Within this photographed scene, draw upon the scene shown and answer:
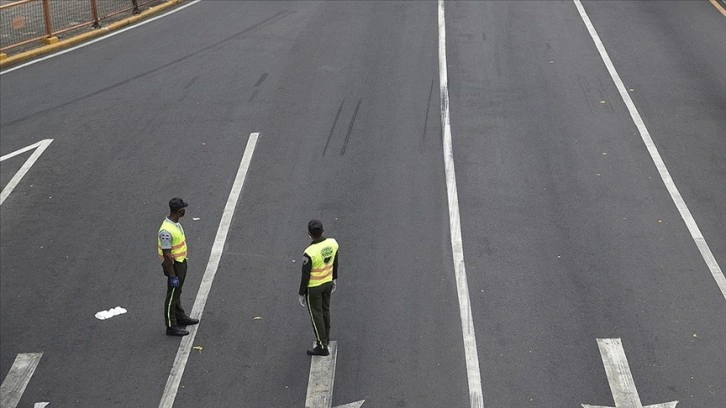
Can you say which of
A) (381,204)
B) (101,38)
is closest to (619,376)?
(381,204)

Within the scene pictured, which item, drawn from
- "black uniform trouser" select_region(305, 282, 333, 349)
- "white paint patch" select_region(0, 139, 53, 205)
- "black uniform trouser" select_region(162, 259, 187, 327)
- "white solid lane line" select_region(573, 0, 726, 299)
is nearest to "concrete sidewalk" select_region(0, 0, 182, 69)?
"white paint patch" select_region(0, 139, 53, 205)

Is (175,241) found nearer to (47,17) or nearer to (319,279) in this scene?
(319,279)

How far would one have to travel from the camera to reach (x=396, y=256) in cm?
1420

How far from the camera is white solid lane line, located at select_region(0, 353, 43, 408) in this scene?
38.3ft

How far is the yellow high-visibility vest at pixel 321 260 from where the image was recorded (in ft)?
38.0

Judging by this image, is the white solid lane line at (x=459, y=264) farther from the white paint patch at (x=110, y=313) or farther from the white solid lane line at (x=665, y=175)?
the white paint patch at (x=110, y=313)

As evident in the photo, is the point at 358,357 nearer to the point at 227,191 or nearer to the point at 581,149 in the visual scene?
the point at 227,191

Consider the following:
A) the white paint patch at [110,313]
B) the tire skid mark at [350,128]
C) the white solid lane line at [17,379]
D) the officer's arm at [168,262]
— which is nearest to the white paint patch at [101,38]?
the tire skid mark at [350,128]

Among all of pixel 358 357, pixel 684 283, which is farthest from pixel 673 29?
pixel 358 357

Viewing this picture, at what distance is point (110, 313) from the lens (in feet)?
43.4

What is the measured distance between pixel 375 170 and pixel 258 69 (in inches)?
221

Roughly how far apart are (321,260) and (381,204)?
412cm

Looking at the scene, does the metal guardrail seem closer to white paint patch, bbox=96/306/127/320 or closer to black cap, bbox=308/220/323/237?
white paint patch, bbox=96/306/127/320

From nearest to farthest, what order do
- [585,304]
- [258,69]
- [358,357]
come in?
[358,357] → [585,304] → [258,69]
